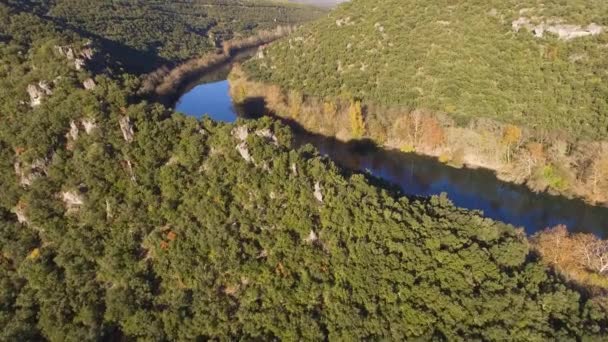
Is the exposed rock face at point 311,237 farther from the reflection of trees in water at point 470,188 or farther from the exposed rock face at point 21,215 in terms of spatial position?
the reflection of trees in water at point 470,188

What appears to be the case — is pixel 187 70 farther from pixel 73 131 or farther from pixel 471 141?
pixel 73 131

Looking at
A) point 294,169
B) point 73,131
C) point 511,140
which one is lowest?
point 511,140

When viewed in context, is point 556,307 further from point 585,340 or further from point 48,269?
point 48,269

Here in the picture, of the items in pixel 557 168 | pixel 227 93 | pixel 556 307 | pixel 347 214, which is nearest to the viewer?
pixel 556 307

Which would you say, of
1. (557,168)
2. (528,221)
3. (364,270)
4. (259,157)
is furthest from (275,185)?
(557,168)

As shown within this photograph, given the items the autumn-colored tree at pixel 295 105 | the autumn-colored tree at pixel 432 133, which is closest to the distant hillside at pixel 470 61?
the autumn-colored tree at pixel 295 105

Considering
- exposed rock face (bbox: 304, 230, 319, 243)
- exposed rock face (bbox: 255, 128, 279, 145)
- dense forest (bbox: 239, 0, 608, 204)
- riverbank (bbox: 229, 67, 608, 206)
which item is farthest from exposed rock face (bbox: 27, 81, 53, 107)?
dense forest (bbox: 239, 0, 608, 204)

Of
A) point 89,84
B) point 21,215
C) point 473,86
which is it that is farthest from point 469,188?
point 21,215
